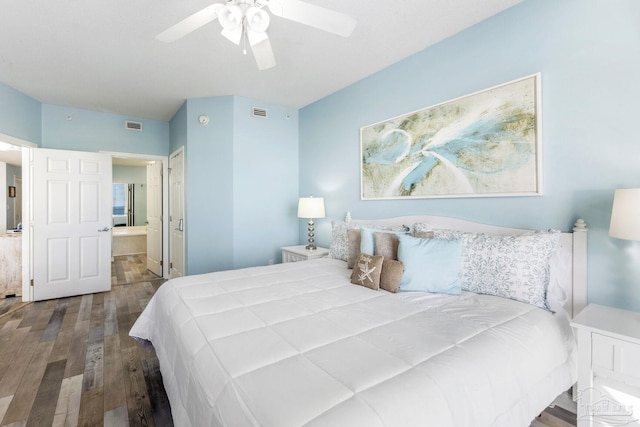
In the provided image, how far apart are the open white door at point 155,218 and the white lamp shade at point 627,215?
5497 mm

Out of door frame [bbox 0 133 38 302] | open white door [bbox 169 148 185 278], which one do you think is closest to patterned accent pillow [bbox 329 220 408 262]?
open white door [bbox 169 148 185 278]

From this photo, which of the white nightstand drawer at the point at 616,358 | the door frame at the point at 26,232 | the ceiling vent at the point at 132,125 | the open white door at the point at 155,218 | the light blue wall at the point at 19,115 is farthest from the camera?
the open white door at the point at 155,218

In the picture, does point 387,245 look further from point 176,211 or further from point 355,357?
point 176,211

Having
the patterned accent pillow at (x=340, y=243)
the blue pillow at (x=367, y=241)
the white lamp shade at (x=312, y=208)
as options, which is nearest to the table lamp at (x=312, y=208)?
the white lamp shade at (x=312, y=208)

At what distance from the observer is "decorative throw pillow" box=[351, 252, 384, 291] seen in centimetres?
196

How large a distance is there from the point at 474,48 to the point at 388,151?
107 cm

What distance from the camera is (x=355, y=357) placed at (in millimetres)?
1082

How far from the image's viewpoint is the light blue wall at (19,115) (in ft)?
10.7

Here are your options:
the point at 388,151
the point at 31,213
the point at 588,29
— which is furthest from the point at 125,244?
the point at 588,29

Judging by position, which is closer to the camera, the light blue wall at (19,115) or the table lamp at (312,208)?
the light blue wall at (19,115)

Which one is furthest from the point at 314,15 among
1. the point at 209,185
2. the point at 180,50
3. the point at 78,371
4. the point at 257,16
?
the point at 78,371

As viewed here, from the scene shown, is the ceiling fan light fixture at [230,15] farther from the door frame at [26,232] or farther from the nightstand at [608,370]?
the door frame at [26,232]

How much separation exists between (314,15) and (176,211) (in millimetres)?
3761

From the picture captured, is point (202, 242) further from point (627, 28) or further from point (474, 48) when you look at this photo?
point (627, 28)
